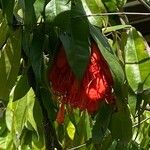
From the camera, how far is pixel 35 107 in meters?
0.97

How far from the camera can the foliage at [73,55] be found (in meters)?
0.67

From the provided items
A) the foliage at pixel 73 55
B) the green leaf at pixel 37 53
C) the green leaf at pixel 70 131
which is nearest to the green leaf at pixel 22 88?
the foliage at pixel 73 55

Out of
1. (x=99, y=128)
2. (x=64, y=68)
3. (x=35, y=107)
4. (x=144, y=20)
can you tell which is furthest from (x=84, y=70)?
(x=144, y=20)

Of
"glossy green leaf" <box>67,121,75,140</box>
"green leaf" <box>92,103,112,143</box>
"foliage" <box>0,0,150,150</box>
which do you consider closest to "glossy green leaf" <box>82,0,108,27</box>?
"foliage" <box>0,0,150,150</box>

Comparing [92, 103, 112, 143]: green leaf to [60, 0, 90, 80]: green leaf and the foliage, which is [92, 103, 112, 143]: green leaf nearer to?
the foliage

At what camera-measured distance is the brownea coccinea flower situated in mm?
681

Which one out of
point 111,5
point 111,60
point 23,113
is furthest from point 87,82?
point 23,113

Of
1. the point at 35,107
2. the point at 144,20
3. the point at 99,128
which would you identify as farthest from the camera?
the point at 144,20

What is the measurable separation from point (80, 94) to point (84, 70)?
5cm

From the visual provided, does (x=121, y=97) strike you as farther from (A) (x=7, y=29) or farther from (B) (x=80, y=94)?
(A) (x=7, y=29)

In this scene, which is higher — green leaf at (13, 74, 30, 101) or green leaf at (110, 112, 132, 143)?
green leaf at (13, 74, 30, 101)

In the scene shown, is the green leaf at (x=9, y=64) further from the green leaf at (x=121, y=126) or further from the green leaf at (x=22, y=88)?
the green leaf at (x=121, y=126)

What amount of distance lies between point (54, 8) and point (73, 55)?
0.06m

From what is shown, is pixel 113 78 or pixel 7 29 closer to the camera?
pixel 113 78
